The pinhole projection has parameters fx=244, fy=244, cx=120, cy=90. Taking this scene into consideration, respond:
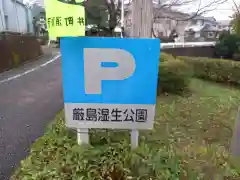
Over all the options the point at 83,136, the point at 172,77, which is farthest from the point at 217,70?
the point at 83,136

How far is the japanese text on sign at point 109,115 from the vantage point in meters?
2.43

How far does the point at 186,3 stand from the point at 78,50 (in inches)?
722

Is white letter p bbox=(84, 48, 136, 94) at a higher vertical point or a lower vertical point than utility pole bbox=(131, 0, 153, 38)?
lower

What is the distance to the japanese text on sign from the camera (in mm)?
2432

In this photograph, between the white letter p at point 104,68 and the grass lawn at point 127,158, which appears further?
the white letter p at point 104,68

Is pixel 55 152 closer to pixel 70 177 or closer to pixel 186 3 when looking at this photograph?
pixel 70 177

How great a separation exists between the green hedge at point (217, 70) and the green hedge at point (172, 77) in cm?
324

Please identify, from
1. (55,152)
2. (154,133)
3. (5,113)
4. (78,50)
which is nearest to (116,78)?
(78,50)

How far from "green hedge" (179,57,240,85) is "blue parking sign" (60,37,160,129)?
25.9 ft

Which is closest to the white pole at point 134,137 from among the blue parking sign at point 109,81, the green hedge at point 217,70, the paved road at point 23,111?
the blue parking sign at point 109,81

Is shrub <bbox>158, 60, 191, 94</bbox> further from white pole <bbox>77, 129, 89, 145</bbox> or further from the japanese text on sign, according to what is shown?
white pole <bbox>77, 129, 89, 145</bbox>

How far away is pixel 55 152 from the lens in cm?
246

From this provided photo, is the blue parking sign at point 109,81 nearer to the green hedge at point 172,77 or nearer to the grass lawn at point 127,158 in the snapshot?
the grass lawn at point 127,158

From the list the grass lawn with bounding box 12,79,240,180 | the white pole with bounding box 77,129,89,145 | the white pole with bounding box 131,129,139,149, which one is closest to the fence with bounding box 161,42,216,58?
the grass lawn with bounding box 12,79,240,180
